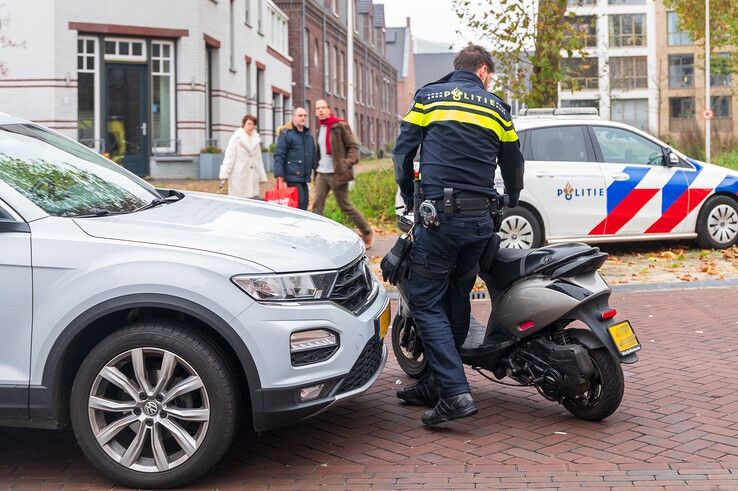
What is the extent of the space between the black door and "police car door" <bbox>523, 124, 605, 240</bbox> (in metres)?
16.9

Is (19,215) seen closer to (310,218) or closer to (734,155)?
(310,218)

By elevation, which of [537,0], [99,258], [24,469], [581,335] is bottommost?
[24,469]

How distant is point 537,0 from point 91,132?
13748 millimetres

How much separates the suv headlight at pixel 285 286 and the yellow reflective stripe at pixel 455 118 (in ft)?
3.88

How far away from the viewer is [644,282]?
1075 centimetres

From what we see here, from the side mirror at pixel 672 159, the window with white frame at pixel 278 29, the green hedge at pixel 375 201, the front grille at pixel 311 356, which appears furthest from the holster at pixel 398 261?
the window with white frame at pixel 278 29

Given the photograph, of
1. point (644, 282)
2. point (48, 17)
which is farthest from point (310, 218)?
point (48, 17)

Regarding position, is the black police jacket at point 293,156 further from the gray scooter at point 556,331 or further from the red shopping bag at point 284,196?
the gray scooter at point 556,331

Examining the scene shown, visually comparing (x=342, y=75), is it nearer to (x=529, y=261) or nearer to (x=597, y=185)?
(x=597, y=185)

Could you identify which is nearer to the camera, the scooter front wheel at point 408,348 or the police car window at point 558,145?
the scooter front wheel at point 408,348

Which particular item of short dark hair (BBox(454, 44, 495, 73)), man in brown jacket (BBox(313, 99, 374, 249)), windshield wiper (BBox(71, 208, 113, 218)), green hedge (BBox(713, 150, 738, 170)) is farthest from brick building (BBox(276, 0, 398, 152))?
windshield wiper (BBox(71, 208, 113, 218))

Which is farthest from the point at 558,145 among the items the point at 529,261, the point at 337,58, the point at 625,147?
the point at 337,58

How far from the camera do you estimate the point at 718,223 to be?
41.8ft

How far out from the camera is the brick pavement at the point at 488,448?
15.1 ft
